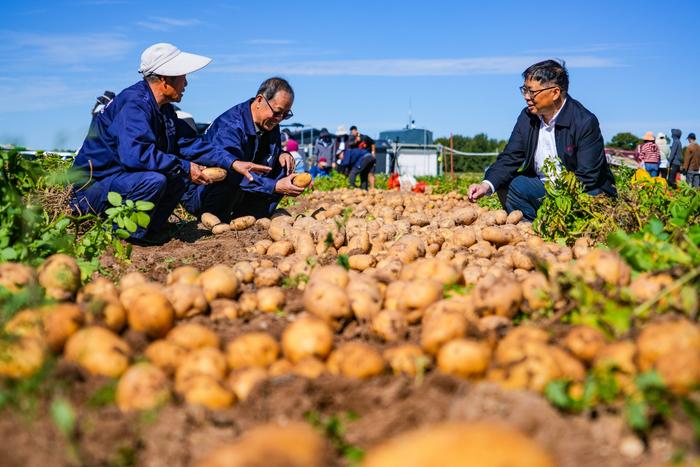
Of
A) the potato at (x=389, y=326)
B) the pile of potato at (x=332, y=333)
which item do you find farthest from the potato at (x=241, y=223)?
the potato at (x=389, y=326)

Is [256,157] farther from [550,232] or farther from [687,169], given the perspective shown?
[687,169]

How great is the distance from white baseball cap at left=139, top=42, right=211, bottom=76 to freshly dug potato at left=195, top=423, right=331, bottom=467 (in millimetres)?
4889

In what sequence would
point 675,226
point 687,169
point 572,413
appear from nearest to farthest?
point 572,413 → point 675,226 → point 687,169

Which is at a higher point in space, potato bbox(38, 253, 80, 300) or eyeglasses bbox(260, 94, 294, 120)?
eyeglasses bbox(260, 94, 294, 120)

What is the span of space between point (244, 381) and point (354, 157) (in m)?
15.7

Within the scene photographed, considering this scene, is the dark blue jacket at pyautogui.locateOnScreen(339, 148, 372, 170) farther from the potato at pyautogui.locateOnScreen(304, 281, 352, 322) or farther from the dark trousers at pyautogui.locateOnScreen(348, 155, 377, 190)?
the potato at pyautogui.locateOnScreen(304, 281, 352, 322)

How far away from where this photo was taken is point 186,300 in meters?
3.07

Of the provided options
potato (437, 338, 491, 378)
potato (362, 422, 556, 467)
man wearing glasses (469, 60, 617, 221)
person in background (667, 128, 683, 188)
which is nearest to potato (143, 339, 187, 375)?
potato (437, 338, 491, 378)

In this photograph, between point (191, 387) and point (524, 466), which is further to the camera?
point (191, 387)

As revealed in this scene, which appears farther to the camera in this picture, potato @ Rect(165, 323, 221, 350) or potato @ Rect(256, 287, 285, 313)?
potato @ Rect(256, 287, 285, 313)

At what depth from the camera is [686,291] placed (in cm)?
259

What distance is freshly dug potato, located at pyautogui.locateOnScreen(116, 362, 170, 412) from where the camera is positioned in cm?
218

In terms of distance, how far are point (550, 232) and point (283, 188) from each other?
115 inches

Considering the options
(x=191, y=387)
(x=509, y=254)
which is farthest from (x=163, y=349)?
(x=509, y=254)
